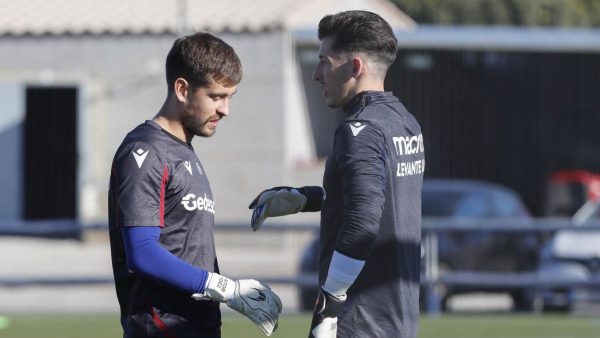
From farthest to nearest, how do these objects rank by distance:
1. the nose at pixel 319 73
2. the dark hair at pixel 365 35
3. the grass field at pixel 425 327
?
1. the grass field at pixel 425 327
2. the nose at pixel 319 73
3. the dark hair at pixel 365 35

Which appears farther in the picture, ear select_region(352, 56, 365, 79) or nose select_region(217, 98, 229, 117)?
ear select_region(352, 56, 365, 79)

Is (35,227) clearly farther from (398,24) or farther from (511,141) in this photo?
(398,24)

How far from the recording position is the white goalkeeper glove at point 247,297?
4730mm

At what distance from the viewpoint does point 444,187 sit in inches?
674

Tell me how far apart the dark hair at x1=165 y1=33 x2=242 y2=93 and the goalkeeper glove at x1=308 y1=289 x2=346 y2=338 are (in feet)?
2.93

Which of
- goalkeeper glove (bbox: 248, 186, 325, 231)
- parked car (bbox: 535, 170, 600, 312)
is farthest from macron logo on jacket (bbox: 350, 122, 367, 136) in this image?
parked car (bbox: 535, 170, 600, 312)

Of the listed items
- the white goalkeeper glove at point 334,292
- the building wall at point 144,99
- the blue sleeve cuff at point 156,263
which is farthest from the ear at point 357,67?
the building wall at point 144,99

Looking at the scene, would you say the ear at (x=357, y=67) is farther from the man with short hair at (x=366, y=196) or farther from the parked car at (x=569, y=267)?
the parked car at (x=569, y=267)

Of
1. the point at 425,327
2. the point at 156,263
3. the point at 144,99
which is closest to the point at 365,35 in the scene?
the point at 156,263

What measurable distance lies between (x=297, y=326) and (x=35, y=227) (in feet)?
11.8

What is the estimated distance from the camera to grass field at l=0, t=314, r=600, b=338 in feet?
38.7

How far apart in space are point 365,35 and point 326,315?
3.63 ft

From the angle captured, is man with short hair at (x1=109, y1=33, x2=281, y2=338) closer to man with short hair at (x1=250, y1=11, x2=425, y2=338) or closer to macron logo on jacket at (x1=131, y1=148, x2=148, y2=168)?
macron logo on jacket at (x1=131, y1=148, x2=148, y2=168)

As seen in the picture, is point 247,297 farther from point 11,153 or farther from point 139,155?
point 11,153
